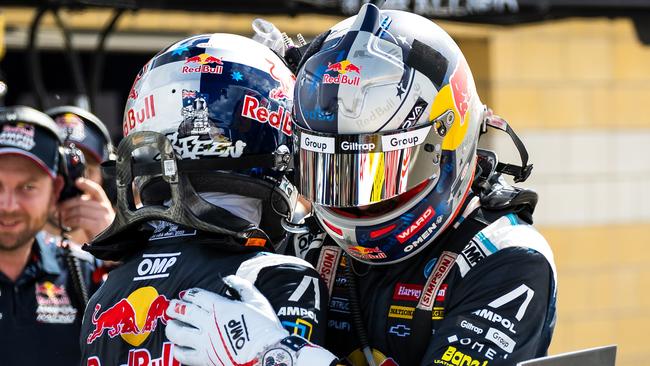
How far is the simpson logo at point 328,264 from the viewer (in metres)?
2.57

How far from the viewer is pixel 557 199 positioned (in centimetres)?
795

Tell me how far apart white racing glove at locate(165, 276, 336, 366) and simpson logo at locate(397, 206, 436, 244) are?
1.12 ft

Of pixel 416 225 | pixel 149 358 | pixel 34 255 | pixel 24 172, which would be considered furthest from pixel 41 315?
pixel 416 225

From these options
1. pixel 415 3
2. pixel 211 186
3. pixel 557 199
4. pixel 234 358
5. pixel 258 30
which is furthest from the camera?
pixel 557 199

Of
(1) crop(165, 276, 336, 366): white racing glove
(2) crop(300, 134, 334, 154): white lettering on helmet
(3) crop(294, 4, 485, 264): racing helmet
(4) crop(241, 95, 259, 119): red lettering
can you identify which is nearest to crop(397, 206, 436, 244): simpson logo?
(3) crop(294, 4, 485, 264): racing helmet

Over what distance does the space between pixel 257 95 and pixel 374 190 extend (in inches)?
16.7

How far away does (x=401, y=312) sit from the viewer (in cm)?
240

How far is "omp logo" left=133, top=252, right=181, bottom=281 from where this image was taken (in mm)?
2373

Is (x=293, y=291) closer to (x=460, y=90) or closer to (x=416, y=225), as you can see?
(x=416, y=225)

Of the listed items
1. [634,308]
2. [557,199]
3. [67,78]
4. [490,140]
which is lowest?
[634,308]

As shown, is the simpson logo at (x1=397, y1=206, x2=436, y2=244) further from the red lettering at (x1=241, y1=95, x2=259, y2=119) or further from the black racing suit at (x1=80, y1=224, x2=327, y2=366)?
the red lettering at (x1=241, y1=95, x2=259, y2=119)

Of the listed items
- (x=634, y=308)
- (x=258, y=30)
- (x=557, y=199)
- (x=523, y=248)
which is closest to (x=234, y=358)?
(x=523, y=248)

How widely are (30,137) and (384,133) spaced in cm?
198

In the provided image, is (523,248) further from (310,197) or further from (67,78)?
(67,78)
